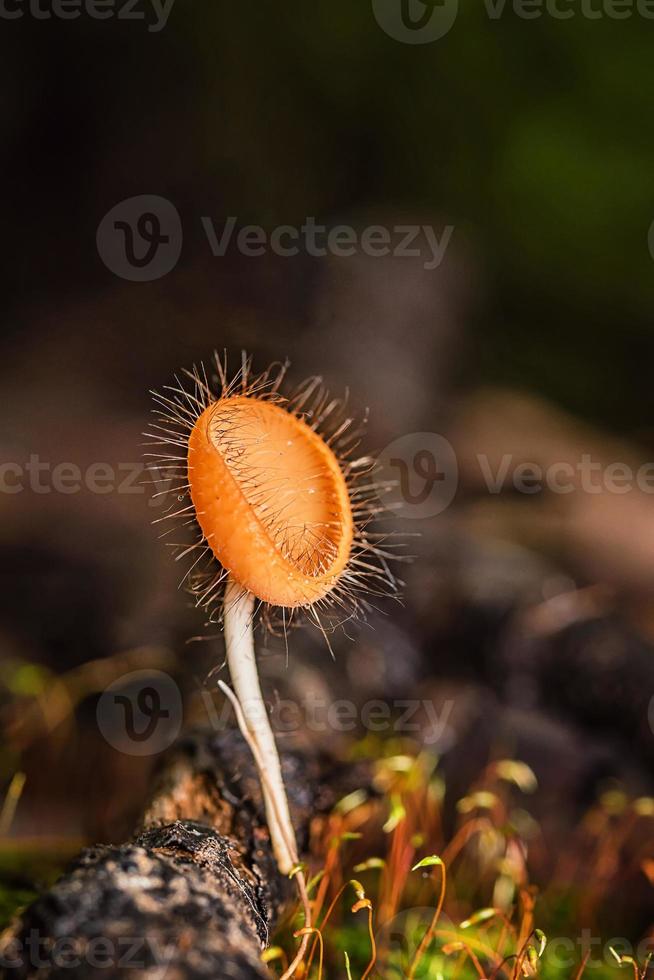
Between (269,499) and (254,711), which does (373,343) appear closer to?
(269,499)

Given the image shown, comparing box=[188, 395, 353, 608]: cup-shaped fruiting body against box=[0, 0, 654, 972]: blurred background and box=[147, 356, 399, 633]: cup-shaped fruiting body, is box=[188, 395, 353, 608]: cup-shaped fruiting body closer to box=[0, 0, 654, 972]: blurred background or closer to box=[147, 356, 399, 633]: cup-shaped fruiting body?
box=[147, 356, 399, 633]: cup-shaped fruiting body

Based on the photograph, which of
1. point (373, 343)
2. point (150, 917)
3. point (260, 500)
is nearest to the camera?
point (150, 917)

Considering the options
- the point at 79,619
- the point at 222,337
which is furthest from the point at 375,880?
the point at 222,337

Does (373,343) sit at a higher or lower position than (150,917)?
higher

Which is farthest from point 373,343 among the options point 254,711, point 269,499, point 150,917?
point 150,917

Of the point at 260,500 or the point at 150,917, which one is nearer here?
the point at 150,917

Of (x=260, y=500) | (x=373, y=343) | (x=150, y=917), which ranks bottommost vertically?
(x=150, y=917)

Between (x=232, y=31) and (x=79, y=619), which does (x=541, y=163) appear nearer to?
(x=232, y=31)

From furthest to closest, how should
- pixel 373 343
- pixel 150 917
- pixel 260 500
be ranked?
pixel 373 343 < pixel 260 500 < pixel 150 917

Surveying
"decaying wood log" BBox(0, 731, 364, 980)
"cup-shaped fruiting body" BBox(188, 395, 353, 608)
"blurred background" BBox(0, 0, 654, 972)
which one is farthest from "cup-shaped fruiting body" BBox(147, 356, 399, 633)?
"blurred background" BBox(0, 0, 654, 972)

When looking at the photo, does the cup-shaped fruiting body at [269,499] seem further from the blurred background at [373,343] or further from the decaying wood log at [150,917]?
the blurred background at [373,343]
